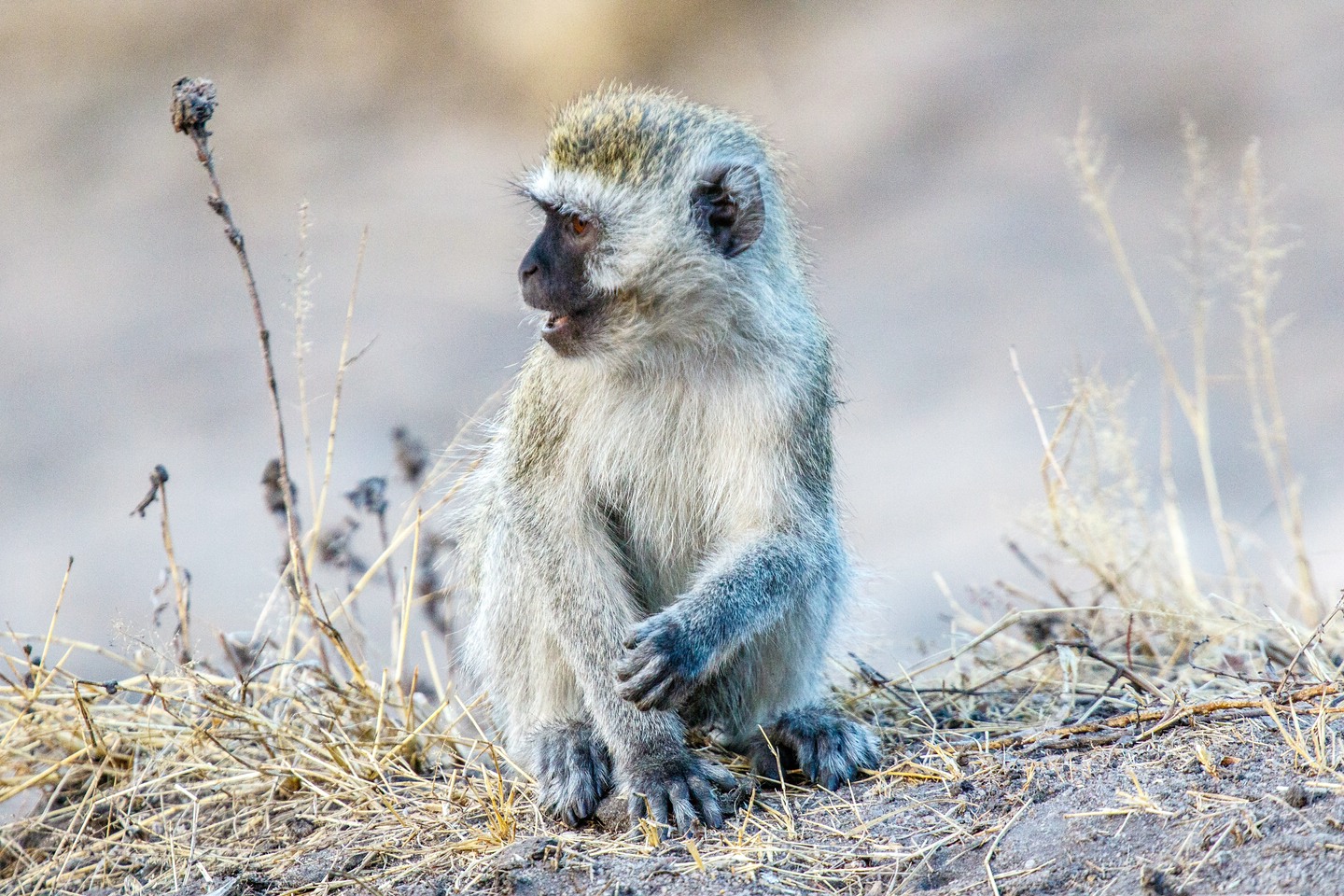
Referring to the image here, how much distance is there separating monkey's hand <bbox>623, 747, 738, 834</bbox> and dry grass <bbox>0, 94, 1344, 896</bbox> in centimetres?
6

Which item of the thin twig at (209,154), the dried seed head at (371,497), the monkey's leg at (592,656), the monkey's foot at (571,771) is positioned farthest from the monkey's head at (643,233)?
the dried seed head at (371,497)

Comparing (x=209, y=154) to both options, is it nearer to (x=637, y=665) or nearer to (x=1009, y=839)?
(x=637, y=665)

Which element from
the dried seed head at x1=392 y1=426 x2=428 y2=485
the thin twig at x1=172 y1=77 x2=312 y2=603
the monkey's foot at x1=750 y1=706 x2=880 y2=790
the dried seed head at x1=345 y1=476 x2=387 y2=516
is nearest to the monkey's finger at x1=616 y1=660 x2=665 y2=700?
the monkey's foot at x1=750 y1=706 x2=880 y2=790

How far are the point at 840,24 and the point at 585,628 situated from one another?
879 centimetres

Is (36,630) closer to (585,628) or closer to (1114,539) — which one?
(585,628)

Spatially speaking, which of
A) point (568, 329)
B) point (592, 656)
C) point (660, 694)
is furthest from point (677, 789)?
point (568, 329)

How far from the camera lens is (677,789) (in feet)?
10.3

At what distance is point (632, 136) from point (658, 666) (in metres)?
1.34

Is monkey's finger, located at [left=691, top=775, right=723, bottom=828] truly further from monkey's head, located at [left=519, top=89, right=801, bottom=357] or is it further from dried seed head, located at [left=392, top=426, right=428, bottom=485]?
dried seed head, located at [left=392, top=426, right=428, bottom=485]

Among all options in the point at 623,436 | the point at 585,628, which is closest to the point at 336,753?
the point at 585,628

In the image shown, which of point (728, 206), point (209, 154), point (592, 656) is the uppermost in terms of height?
point (209, 154)

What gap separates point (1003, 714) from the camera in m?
3.75

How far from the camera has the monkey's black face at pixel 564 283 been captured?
3266mm

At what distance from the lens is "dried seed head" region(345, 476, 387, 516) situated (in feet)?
13.7
